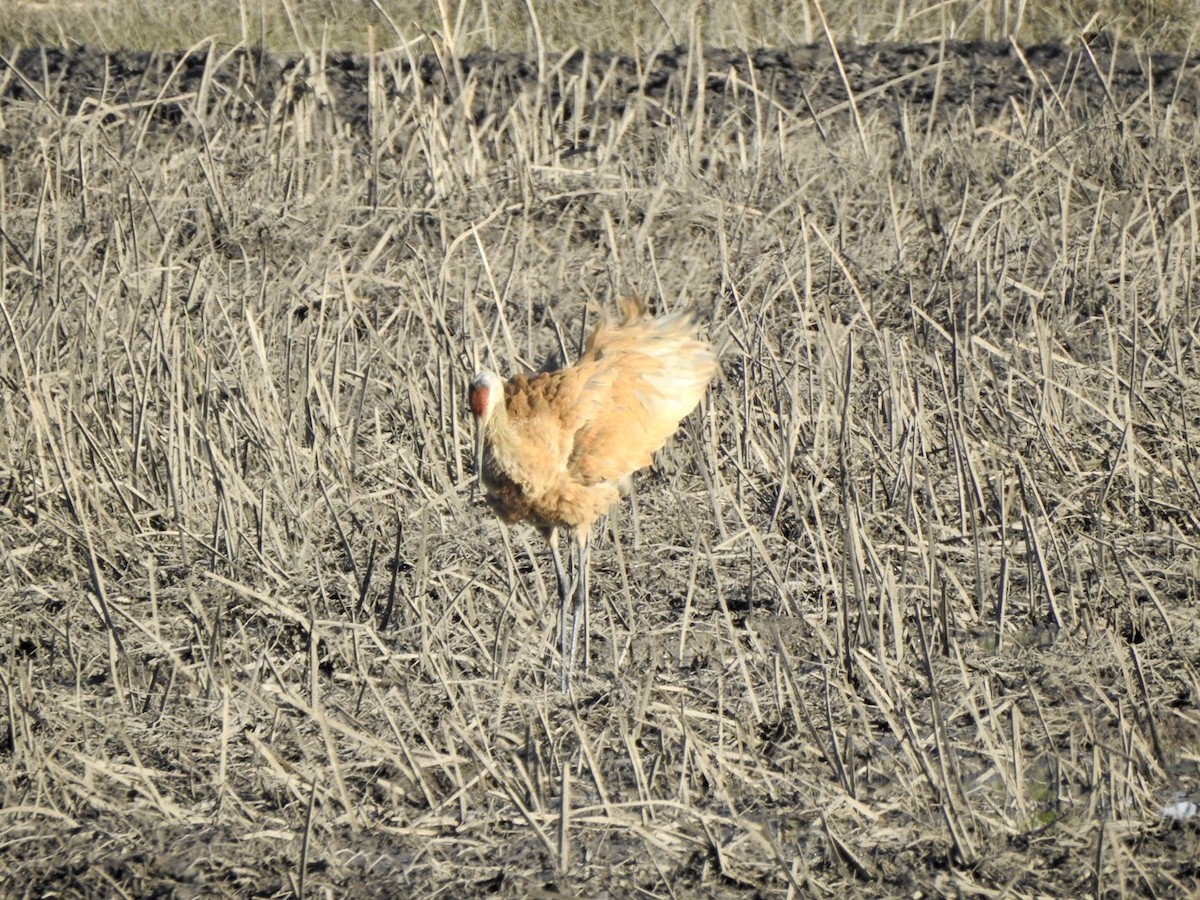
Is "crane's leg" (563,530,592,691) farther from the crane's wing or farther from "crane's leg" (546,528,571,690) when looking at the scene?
the crane's wing

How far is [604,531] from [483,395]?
997 mm

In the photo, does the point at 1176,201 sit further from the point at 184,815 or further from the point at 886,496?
the point at 184,815

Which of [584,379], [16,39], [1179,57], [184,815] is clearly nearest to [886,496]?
[584,379]

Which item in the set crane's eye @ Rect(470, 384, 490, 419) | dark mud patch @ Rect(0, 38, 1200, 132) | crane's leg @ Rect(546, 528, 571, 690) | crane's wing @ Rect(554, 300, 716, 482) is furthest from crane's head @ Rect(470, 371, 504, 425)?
dark mud patch @ Rect(0, 38, 1200, 132)

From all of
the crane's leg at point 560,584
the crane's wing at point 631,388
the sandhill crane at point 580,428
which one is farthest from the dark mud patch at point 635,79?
the crane's leg at point 560,584

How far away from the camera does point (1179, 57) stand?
8.23 m

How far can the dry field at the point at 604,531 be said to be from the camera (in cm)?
304

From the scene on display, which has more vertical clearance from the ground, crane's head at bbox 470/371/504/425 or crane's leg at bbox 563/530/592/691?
crane's head at bbox 470/371/504/425

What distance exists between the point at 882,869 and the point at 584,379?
177 cm

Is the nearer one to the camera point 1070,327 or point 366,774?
point 366,774

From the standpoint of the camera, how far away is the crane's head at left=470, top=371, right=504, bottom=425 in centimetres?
375

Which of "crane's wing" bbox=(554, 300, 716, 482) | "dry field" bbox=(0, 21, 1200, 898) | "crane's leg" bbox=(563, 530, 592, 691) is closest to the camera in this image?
"dry field" bbox=(0, 21, 1200, 898)

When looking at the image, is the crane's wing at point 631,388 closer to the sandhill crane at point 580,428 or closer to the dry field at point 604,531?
the sandhill crane at point 580,428

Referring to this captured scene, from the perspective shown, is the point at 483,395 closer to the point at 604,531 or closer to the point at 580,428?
the point at 580,428
